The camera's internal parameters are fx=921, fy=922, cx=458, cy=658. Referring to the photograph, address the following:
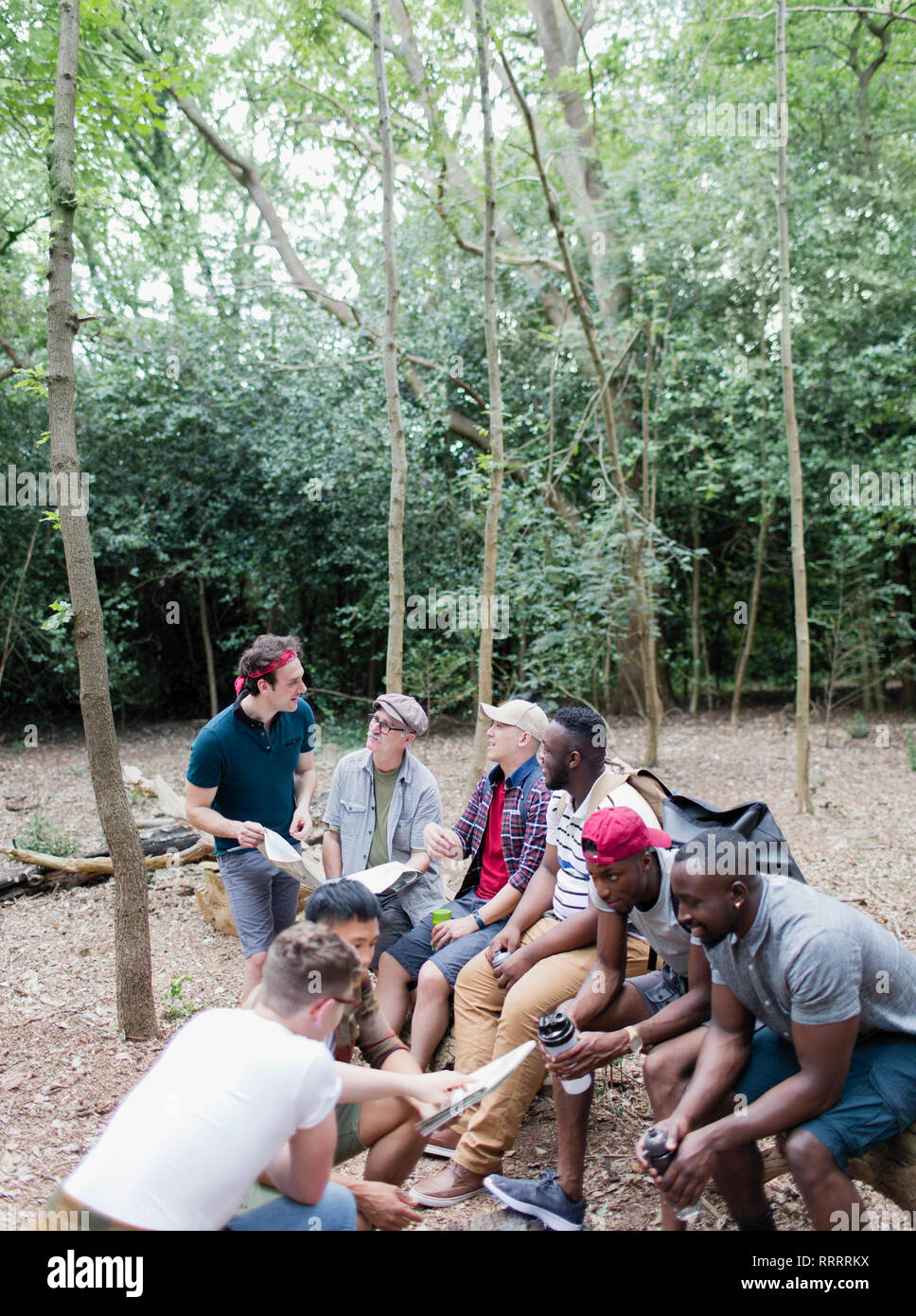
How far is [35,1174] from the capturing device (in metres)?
2.94

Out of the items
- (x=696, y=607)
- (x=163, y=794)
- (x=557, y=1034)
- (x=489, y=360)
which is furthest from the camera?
(x=696, y=607)

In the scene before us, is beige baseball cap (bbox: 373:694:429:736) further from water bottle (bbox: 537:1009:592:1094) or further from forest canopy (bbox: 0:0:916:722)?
forest canopy (bbox: 0:0:916:722)

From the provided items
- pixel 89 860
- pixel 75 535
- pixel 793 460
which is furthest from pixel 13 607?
pixel 793 460

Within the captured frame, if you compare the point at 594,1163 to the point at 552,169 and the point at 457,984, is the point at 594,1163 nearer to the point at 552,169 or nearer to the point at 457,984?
the point at 457,984

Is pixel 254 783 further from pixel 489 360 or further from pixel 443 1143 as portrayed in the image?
pixel 489 360

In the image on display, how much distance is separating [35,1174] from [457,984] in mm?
1468

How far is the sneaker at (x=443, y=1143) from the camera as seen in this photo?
3143mm

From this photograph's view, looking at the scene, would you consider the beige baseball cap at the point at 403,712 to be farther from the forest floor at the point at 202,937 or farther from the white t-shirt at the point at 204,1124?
the white t-shirt at the point at 204,1124

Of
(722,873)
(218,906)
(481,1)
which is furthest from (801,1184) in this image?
(481,1)

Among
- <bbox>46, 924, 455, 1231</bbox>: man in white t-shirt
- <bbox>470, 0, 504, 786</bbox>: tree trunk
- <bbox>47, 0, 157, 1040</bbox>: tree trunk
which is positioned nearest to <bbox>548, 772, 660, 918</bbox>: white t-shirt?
<bbox>46, 924, 455, 1231</bbox>: man in white t-shirt

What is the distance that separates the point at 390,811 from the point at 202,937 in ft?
6.96

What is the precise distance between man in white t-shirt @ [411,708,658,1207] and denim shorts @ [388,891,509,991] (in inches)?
4.8

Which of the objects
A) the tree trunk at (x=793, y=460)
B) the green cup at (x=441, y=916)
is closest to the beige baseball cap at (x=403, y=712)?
the green cup at (x=441, y=916)

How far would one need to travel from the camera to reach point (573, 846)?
10.7ft
